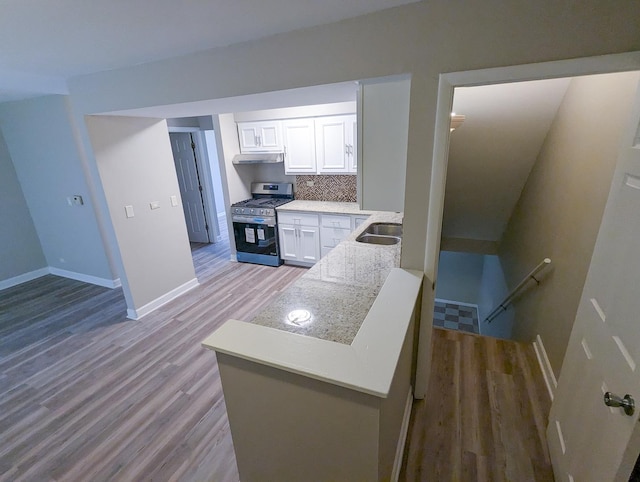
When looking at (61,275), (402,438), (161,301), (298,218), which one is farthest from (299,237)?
(61,275)

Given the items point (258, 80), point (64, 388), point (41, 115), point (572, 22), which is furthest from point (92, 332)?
point (572, 22)

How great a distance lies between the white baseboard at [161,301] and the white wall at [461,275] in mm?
4197

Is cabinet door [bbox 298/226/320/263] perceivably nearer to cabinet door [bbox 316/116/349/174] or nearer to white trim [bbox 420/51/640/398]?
cabinet door [bbox 316/116/349/174]

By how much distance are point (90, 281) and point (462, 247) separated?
559 cm

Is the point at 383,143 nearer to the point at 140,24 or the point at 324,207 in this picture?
the point at 140,24

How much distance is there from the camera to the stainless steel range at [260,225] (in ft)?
14.1

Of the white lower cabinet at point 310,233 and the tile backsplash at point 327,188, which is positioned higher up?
the tile backsplash at point 327,188

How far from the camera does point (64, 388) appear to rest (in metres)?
2.32

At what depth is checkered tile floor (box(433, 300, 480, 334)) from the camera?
181 inches

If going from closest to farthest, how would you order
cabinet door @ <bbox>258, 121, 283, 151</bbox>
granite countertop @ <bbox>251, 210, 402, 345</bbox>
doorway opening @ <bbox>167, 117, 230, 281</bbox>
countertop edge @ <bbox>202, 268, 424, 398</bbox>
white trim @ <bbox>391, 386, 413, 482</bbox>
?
countertop edge @ <bbox>202, 268, 424, 398</bbox> < granite countertop @ <bbox>251, 210, 402, 345</bbox> < white trim @ <bbox>391, 386, 413, 482</bbox> < cabinet door @ <bbox>258, 121, 283, 151</bbox> < doorway opening @ <bbox>167, 117, 230, 281</bbox>

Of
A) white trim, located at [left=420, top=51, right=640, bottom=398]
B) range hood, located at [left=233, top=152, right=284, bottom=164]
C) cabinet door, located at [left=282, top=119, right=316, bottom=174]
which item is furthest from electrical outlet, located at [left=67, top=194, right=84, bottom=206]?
white trim, located at [left=420, top=51, right=640, bottom=398]

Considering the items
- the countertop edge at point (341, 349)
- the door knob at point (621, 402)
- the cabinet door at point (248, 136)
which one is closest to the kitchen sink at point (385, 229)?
the countertop edge at point (341, 349)

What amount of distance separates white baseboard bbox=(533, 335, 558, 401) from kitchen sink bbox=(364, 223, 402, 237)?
1.53 metres

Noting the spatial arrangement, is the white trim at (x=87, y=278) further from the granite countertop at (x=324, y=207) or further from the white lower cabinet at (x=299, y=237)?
the granite countertop at (x=324, y=207)
